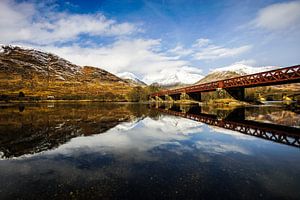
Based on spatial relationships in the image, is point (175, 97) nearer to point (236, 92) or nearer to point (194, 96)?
point (194, 96)

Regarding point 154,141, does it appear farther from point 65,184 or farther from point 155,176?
point 65,184

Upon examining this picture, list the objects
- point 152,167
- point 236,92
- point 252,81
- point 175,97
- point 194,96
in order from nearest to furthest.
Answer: point 152,167, point 252,81, point 236,92, point 194,96, point 175,97

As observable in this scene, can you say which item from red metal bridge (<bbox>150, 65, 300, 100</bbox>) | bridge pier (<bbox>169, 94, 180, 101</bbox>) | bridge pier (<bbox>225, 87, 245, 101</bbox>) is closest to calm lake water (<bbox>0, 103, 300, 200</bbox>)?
red metal bridge (<bbox>150, 65, 300, 100</bbox>)

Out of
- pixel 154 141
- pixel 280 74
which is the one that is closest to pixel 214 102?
pixel 280 74

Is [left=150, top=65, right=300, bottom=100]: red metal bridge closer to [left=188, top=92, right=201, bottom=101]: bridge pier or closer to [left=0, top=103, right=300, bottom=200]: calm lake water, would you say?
[left=188, top=92, right=201, bottom=101]: bridge pier

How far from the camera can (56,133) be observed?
21.3 meters

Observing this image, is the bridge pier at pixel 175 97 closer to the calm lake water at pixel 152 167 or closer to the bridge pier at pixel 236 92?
the bridge pier at pixel 236 92

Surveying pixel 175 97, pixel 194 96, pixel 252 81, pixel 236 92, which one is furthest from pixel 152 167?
pixel 175 97

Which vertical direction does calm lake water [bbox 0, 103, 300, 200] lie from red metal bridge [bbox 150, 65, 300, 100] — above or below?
below

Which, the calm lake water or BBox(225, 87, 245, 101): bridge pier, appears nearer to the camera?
the calm lake water

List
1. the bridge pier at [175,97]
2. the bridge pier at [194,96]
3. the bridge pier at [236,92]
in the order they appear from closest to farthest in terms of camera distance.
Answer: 1. the bridge pier at [236,92]
2. the bridge pier at [194,96]
3. the bridge pier at [175,97]

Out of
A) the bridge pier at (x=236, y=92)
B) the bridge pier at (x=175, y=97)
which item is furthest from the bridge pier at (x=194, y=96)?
the bridge pier at (x=236, y=92)

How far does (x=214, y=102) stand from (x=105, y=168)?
2550 inches

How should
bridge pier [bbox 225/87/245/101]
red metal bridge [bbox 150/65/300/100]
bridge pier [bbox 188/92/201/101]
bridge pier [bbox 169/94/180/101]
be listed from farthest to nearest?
bridge pier [bbox 169/94/180/101] → bridge pier [bbox 188/92/201/101] → bridge pier [bbox 225/87/245/101] → red metal bridge [bbox 150/65/300/100]
